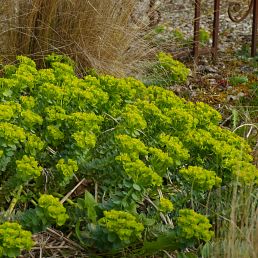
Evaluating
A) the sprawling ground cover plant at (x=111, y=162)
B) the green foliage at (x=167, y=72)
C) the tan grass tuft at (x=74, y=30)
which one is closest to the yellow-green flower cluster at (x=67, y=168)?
the sprawling ground cover plant at (x=111, y=162)

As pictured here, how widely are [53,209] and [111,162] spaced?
0.44m

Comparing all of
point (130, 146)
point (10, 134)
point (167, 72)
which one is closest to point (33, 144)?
point (10, 134)

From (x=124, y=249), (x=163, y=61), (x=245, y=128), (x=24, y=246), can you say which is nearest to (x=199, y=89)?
(x=163, y=61)

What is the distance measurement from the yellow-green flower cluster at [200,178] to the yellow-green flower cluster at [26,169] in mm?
540

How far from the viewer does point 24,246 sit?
231cm

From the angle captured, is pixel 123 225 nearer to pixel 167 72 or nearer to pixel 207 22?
pixel 167 72

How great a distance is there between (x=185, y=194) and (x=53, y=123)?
0.61 metres

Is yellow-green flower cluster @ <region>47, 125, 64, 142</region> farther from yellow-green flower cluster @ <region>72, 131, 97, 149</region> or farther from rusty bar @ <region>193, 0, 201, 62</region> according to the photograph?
rusty bar @ <region>193, 0, 201, 62</region>

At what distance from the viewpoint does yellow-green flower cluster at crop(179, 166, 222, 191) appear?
8.77 feet

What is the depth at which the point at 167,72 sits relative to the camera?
483 centimetres

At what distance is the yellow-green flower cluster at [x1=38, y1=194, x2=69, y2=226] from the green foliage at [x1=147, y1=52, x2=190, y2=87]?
7.47ft

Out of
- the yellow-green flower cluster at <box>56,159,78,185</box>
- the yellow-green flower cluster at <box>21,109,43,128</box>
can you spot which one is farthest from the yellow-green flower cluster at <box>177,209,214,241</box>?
the yellow-green flower cluster at <box>21,109,43,128</box>

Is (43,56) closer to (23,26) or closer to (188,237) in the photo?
(23,26)

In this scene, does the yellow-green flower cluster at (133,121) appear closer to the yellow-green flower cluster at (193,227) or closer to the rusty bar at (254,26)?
the yellow-green flower cluster at (193,227)
